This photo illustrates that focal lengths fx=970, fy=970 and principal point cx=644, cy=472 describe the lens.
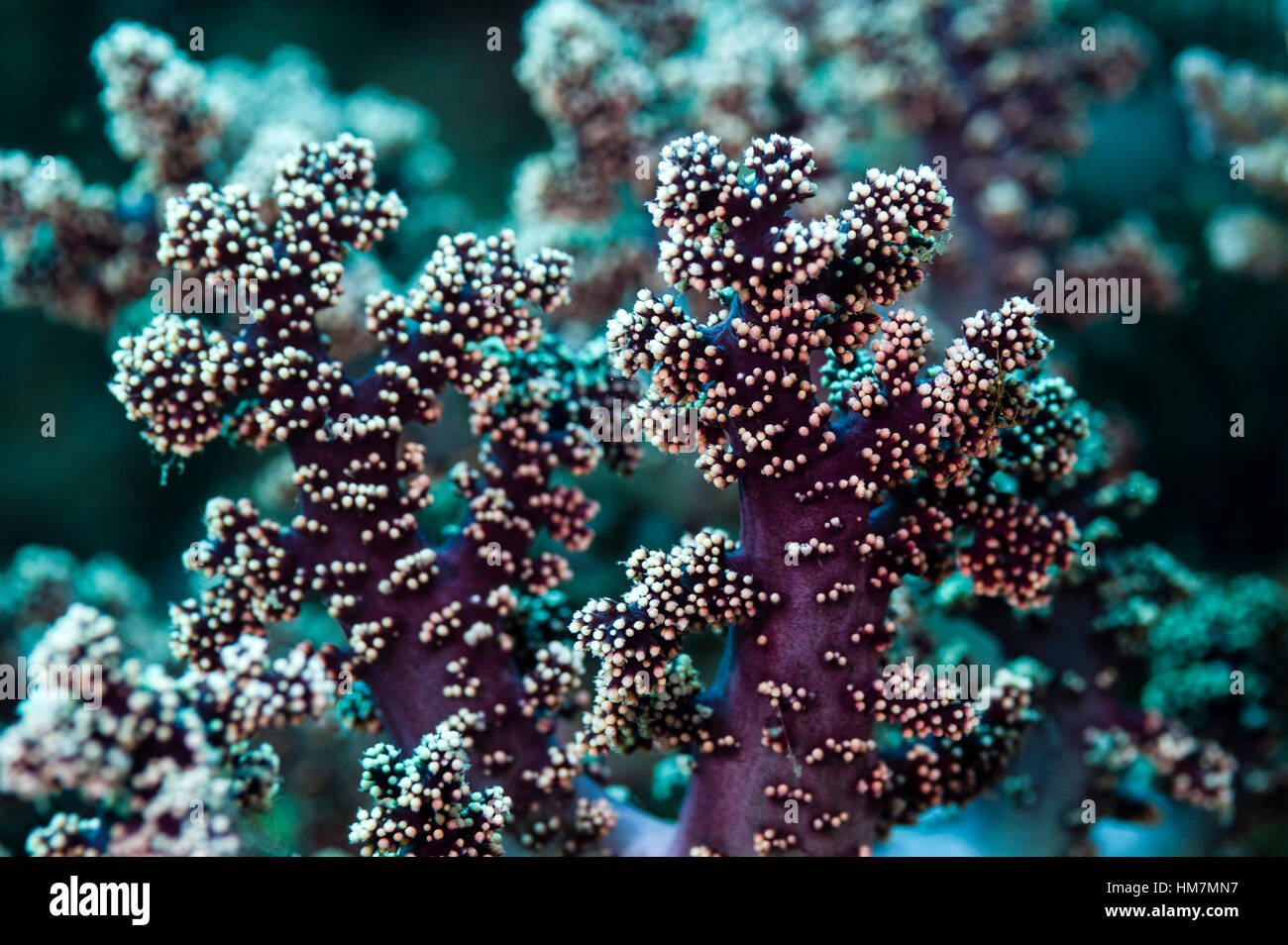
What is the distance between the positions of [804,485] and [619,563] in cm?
92

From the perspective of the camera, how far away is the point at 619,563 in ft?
11.8

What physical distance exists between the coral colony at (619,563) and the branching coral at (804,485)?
1cm

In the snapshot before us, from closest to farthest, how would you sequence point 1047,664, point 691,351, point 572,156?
point 691,351
point 1047,664
point 572,156

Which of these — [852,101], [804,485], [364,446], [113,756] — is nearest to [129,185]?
[364,446]

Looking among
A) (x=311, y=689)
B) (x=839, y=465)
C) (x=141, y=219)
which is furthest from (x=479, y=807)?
(x=141, y=219)

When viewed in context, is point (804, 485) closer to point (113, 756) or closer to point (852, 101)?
point (113, 756)

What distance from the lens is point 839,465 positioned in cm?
295

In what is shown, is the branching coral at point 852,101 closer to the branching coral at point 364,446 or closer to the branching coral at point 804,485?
the branching coral at point 364,446

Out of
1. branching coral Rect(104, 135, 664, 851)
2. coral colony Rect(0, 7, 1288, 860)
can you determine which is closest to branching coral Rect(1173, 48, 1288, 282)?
coral colony Rect(0, 7, 1288, 860)

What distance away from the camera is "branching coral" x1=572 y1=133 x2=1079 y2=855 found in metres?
2.79

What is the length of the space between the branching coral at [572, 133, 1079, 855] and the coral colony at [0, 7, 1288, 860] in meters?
0.01

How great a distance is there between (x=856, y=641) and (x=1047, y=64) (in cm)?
477

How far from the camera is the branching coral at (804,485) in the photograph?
279cm

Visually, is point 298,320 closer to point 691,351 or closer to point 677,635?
point 691,351
